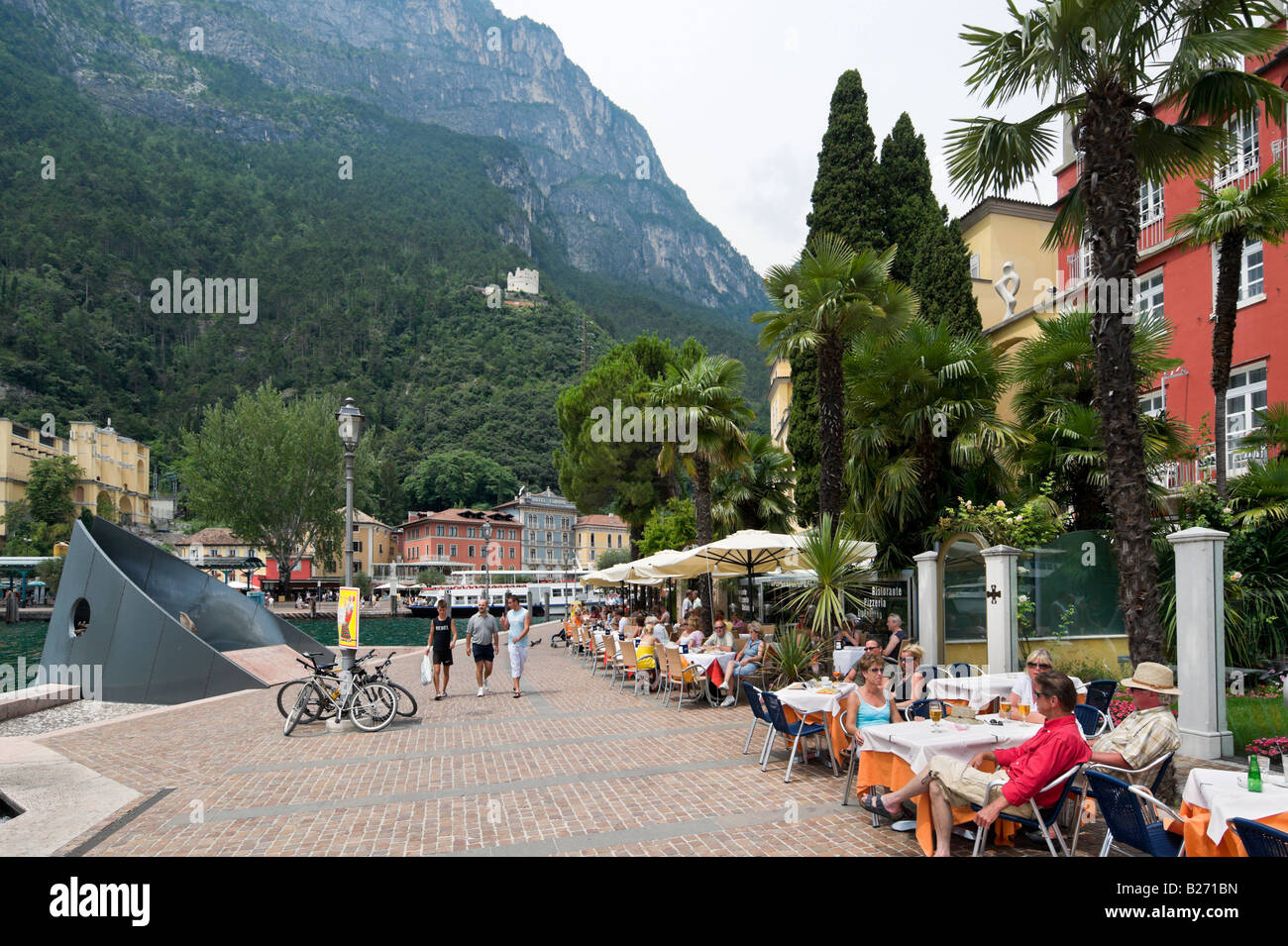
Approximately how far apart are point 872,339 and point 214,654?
13297 millimetres

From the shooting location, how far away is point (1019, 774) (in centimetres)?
468

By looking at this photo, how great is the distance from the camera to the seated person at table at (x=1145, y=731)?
4.94 metres

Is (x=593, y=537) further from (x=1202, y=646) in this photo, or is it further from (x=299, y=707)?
(x=1202, y=646)

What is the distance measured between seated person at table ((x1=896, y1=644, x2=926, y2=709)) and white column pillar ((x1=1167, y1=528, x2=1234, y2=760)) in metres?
2.24

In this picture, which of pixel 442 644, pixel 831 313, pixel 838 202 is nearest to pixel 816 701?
pixel 442 644

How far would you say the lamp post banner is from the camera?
34.6 feet

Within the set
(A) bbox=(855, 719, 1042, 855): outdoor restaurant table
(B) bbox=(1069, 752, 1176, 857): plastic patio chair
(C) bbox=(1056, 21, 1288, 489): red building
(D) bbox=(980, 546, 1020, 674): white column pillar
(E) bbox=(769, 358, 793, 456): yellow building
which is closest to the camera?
(B) bbox=(1069, 752, 1176, 857): plastic patio chair

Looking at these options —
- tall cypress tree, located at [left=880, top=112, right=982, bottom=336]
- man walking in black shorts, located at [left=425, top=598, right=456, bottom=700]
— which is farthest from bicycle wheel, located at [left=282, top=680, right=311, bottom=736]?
tall cypress tree, located at [left=880, top=112, right=982, bottom=336]

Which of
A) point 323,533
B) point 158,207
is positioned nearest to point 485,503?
point 323,533

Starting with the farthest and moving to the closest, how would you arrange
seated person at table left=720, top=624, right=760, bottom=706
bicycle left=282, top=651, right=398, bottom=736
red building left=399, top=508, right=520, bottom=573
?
red building left=399, top=508, right=520, bottom=573, seated person at table left=720, top=624, right=760, bottom=706, bicycle left=282, top=651, right=398, bottom=736

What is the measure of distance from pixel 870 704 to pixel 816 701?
97 centimetres

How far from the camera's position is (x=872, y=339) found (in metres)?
14.7

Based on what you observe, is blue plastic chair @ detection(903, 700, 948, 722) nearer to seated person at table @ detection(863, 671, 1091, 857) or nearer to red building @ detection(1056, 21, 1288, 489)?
seated person at table @ detection(863, 671, 1091, 857)
